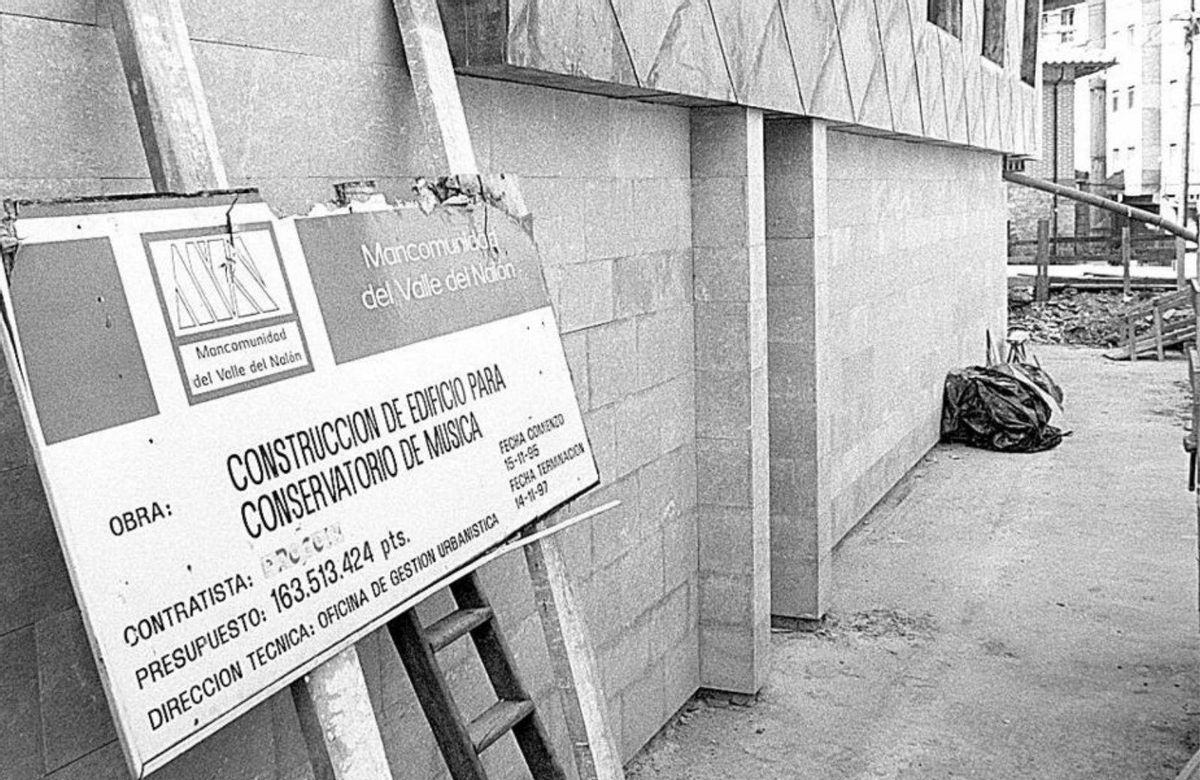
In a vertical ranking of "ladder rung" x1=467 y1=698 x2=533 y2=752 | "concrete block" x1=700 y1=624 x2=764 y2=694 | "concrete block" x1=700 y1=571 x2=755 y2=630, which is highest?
"ladder rung" x1=467 y1=698 x2=533 y2=752

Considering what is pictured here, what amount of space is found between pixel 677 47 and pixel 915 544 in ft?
18.0

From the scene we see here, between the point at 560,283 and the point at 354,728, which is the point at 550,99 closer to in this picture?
the point at 560,283

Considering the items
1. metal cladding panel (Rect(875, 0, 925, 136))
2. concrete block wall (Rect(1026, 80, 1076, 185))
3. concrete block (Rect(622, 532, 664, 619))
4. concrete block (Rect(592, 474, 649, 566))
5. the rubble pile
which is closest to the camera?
concrete block (Rect(592, 474, 649, 566))

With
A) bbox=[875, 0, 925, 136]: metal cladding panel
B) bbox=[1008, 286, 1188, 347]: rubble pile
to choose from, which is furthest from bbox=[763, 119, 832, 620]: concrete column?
bbox=[1008, 286, 1188, 347]: rubble pile

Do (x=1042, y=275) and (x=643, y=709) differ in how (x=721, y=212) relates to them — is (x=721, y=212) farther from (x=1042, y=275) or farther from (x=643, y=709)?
(x=1042, y=275)

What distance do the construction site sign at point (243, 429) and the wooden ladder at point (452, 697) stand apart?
0.62 ft

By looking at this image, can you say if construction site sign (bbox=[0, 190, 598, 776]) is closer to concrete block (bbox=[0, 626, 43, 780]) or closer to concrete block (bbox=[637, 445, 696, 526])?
concrete block (bbox=[0, 626, 43, 780])

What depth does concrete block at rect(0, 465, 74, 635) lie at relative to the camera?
2.69 meters

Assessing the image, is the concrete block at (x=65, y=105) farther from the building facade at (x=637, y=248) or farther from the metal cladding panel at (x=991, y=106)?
the metal cladding panel at (x=991, y=106)

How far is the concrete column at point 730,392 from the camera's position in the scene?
21.5 feet

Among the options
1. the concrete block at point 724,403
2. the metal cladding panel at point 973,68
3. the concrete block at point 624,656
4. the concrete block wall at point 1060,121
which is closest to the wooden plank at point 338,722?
the concrete block at point 624,656

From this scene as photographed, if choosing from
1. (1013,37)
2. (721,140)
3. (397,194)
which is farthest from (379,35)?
(1013,37)

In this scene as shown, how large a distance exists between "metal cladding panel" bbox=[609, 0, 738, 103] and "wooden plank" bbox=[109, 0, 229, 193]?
2575mm

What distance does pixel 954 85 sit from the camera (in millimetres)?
11688
